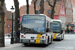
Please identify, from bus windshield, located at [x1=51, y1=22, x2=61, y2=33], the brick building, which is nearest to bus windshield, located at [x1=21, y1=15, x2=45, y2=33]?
bus windshield, located at [x1=51, y1=22, x2=61, y2=33]

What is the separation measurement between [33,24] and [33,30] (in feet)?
1.74

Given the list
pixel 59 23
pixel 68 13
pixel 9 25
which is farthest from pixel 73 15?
pixel 59 23

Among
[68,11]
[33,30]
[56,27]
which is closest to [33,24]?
[33,30]

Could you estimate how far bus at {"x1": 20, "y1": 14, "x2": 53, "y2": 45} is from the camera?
62.8 feet

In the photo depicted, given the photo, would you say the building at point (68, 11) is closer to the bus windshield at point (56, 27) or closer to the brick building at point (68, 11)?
the brick building at point (68, 11)

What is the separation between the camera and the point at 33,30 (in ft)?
63.2

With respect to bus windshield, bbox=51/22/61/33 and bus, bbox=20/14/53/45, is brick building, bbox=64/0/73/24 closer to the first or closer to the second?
bus windshield, bbox=51/22/61/33

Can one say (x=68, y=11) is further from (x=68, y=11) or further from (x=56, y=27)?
(x=56, y=27)

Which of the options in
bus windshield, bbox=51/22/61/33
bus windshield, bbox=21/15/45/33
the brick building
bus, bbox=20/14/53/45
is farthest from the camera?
the brick building

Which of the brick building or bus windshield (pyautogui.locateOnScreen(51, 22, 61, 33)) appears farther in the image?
the brick building

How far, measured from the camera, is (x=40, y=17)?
1981cm

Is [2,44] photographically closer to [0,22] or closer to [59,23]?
[0,22]

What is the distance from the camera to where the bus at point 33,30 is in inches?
754

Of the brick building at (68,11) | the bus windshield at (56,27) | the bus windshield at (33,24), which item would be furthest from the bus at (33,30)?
the brick building at (68,11)
